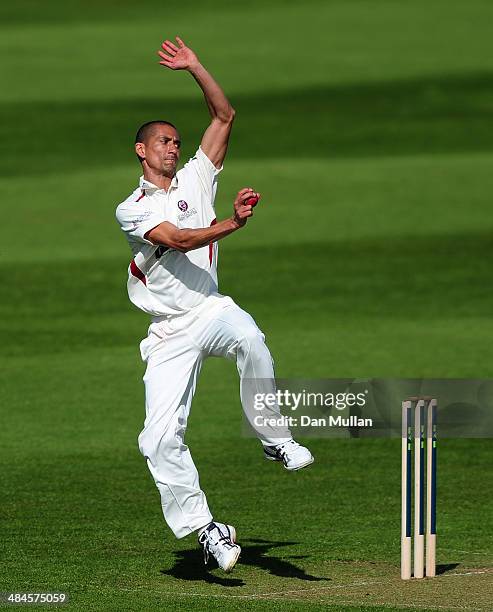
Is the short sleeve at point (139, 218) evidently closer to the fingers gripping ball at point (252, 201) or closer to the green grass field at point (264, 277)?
the fingers gripping ball at point (252, 201)

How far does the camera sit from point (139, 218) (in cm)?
827

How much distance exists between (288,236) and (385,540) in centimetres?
1294

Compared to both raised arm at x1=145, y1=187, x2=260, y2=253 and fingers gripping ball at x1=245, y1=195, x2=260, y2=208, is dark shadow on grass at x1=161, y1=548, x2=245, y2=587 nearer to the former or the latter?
raised arm at x1=145, y1=187, x2=260, y2=253

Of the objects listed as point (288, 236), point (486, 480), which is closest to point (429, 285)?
point (288, 236)

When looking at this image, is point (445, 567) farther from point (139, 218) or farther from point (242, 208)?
point (139, 218)

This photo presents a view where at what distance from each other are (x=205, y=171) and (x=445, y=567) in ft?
8.81

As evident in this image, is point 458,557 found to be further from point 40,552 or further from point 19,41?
point 19,41

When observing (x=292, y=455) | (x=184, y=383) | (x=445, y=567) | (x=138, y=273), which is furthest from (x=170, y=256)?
(x=445, y=567)

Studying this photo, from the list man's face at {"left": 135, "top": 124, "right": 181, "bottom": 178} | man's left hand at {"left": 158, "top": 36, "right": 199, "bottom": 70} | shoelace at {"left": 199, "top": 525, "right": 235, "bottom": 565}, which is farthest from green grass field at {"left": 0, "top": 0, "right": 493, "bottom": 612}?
man's left hand at {"left": 158, "top": 36, "right": 199, "bottom": 70}

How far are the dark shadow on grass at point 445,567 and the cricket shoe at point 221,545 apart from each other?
46.3 inches

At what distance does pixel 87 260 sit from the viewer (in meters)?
20.6

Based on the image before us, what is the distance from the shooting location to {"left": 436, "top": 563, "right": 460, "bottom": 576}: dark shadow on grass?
823 cm

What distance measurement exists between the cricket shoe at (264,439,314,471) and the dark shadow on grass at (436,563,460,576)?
0.99m

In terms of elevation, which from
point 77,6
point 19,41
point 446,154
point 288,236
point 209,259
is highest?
point 77,6
